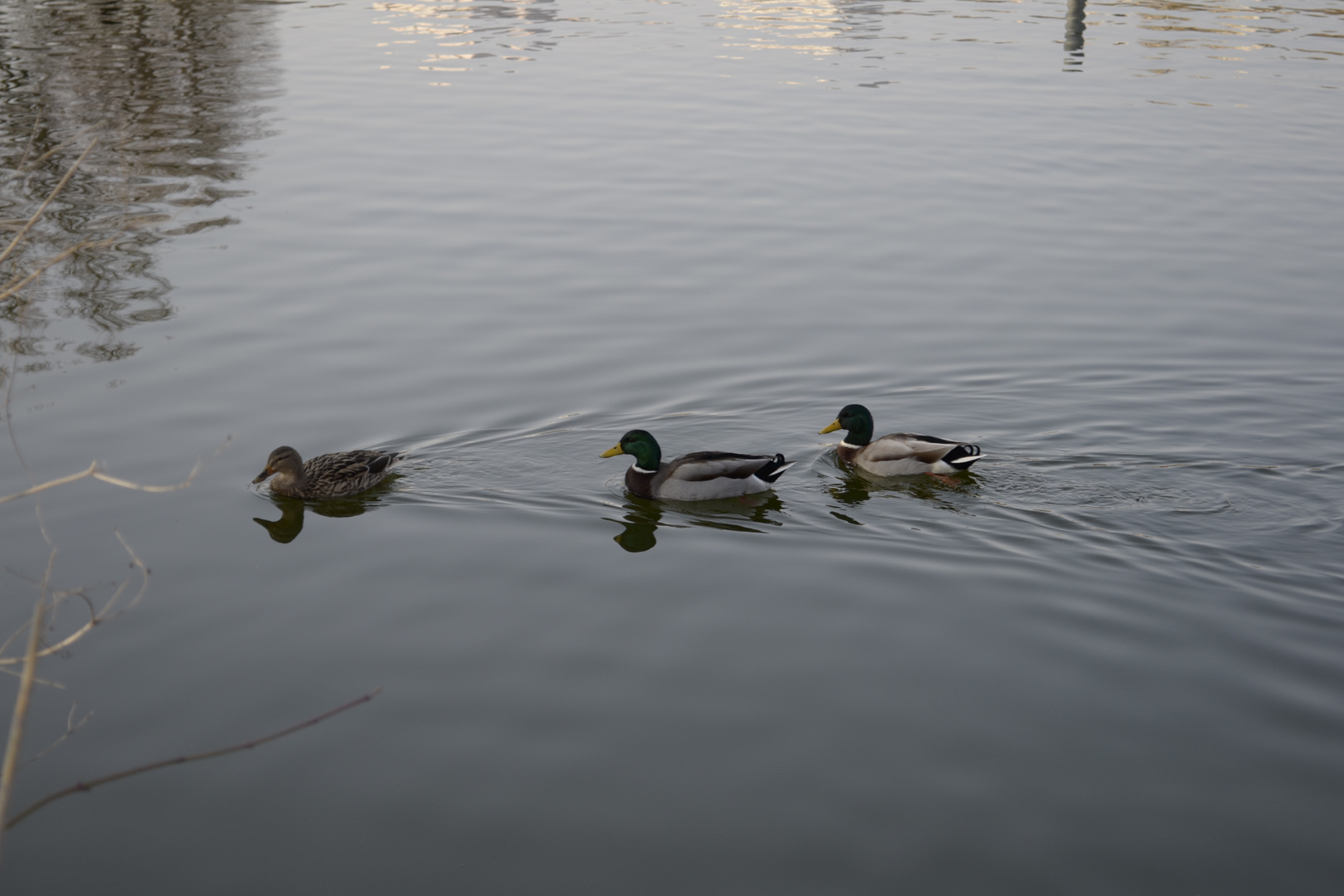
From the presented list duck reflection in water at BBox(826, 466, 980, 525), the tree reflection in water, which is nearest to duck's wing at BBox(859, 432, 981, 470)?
duck reflection in water at BBox(826, 466, 980, 525)

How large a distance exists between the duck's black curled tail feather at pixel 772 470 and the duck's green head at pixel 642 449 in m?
0.78

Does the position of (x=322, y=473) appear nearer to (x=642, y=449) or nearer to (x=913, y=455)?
(x=642, y=449)

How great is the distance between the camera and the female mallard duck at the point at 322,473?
9.16 metres

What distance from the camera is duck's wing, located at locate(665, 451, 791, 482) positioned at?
9.41m

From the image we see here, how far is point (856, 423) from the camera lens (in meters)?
10.2

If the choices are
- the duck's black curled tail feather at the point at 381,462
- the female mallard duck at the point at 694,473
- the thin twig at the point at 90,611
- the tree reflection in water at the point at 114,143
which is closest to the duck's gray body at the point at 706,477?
the female mallard duck at the point at 694,473

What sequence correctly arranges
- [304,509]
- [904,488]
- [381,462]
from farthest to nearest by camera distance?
[904,488], [381,462], [304,509]

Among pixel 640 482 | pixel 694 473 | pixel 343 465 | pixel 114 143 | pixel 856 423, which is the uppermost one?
pixel 114 143

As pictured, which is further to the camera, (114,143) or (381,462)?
(114,143)

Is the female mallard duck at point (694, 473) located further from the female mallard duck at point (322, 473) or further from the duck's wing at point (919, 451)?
the female mallard duck at point (322, 473)

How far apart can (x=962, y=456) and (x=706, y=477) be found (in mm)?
1959

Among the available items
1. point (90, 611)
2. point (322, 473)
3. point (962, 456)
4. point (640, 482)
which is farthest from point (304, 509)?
point (962, 456)

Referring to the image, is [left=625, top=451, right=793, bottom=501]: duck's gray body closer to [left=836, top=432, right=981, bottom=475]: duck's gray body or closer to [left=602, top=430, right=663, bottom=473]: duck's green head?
[left=602, top=430, right=663, bottom=473]: duck's green head

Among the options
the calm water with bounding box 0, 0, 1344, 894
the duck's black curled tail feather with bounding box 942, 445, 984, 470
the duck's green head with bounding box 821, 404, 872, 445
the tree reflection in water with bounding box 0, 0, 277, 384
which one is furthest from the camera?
the tree reflection in water with bounding box 0, 0, 277, 384
